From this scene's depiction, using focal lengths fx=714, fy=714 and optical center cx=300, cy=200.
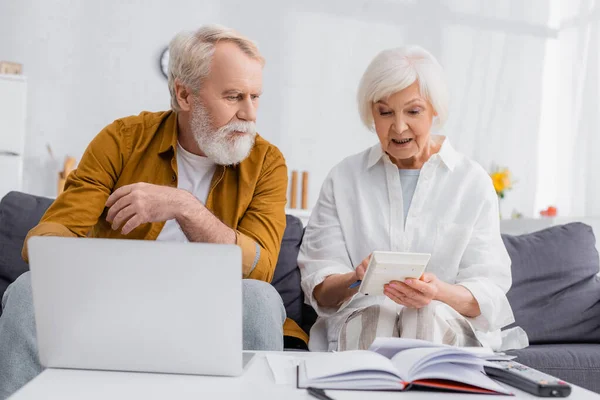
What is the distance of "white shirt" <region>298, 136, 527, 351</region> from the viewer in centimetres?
206

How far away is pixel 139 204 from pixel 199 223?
19 cm

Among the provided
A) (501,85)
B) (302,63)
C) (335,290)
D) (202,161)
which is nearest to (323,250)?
(335,290)

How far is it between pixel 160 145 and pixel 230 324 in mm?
1027

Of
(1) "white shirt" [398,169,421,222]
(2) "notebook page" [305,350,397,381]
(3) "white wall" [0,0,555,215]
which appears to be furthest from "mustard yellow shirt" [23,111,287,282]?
(3) "white wall" [0,0,555,215]

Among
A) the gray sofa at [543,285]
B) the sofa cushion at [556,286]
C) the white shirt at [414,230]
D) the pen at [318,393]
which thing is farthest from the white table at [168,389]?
the sofa cushion at [556,286]

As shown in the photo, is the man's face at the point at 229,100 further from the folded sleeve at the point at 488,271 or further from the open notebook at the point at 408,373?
the open notebook at the point at 408,373

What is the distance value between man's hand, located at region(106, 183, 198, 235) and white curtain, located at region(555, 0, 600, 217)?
3971 millimetres

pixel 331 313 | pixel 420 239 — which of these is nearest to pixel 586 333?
pixel 420 239

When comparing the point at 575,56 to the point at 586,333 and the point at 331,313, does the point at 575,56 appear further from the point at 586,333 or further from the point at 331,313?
the point at 331,313

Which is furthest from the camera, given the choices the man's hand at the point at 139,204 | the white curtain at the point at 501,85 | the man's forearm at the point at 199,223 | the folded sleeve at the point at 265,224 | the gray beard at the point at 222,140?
the white curtain at the point at 501,85

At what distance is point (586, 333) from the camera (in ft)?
8.14

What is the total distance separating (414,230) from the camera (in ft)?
6.96

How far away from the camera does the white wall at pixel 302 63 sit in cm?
500

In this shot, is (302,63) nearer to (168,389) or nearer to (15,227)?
(15,227)
